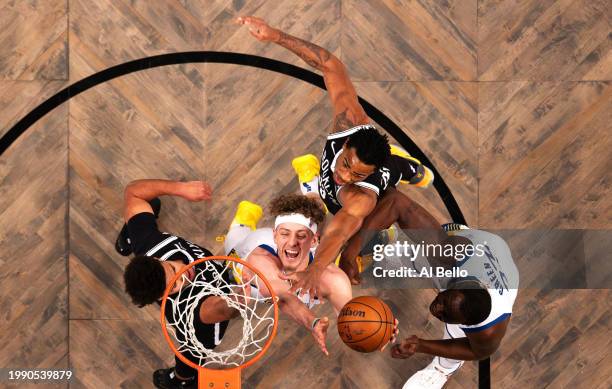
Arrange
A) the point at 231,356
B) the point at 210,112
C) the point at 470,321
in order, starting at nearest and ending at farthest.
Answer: the point at 470,321
the point at 231,356
the point at 210,112

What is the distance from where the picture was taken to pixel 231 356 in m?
3.99

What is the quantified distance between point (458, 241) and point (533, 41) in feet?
5.32

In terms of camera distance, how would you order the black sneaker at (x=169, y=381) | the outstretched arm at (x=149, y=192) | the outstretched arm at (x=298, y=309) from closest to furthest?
the outstretched arm at (x=298, y=309), the outstretched arm at (x=149, y=192), the black sneaker at (x=169, y=381)

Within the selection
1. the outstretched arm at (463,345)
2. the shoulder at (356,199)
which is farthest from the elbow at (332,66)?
the outstretched arm at (463,345)

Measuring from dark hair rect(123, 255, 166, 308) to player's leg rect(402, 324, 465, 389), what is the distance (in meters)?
1.93

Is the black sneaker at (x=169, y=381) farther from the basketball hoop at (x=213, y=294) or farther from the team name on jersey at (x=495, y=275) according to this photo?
the team name on jersey at (x=495, y=275)

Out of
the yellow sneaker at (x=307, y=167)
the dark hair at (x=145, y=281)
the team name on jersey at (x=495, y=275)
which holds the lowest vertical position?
the team name on jersey at (x=495, y=275)

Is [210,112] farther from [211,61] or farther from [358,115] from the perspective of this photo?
[358,115]

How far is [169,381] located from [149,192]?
1.32 m

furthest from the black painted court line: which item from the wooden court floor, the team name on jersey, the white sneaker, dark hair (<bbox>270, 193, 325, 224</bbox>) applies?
dark hair (<bbox>270, 193, 325, 224</bbox>)

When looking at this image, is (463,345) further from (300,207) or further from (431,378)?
(300,207)

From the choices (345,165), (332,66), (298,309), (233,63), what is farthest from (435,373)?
(233,63)

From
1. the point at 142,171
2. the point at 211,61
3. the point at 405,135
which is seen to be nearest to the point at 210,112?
the point at 211,61

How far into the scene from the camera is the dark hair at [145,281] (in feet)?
11.0
